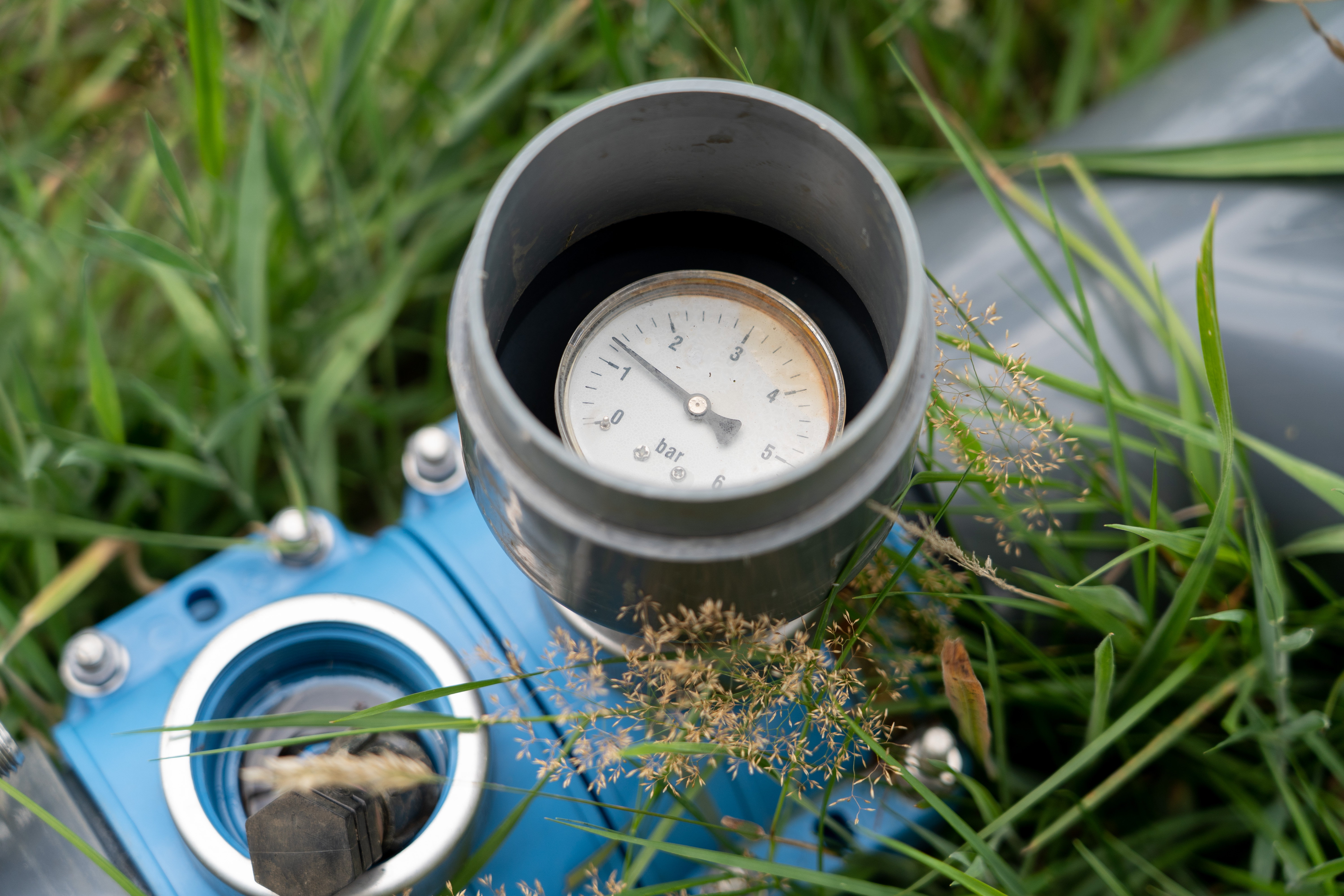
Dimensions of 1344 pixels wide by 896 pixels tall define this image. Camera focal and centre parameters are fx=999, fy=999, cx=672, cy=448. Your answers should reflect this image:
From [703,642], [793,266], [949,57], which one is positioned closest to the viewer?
[703,642]

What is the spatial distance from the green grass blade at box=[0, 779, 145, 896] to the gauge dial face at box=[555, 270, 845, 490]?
51 cm

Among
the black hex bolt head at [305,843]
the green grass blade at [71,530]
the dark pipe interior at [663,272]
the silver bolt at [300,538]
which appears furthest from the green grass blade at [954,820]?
the green grass blade at [71,530]

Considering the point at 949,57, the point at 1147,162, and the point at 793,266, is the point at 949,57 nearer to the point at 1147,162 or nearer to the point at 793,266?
the point at 1147,162

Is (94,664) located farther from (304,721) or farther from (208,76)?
(208,76)

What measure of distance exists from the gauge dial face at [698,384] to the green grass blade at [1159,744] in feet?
1.56

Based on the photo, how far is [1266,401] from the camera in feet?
3.47

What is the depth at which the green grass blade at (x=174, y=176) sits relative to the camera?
2.96 ft

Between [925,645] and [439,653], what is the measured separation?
47cm

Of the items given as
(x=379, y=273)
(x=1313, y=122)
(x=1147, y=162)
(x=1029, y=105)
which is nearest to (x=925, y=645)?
(x=1147, y=162)

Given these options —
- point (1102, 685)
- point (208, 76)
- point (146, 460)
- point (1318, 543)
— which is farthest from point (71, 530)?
point (1318, 543)

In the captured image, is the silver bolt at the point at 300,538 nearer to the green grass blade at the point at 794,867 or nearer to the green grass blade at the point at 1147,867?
the green grass blade at the point at 794,867

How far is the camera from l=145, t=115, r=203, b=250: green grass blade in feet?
2.96

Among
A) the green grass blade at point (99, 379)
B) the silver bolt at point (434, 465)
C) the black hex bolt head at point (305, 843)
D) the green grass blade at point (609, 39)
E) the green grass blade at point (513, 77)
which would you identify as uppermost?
the green grass blade at point (513, 77)

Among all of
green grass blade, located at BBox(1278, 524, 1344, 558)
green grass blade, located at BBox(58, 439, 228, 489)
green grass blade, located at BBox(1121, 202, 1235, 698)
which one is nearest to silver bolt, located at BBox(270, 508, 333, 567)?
green grass blade, located at BBox(58, 439, 228, 489)
